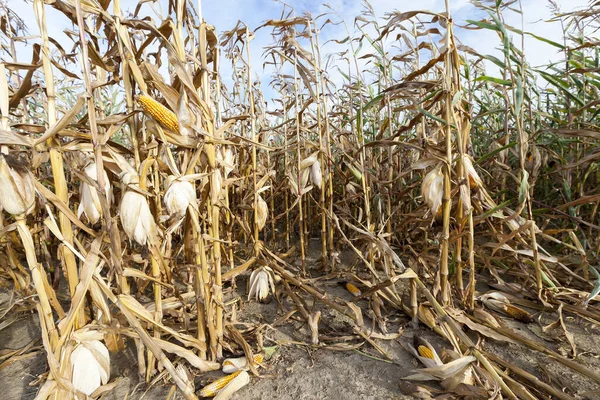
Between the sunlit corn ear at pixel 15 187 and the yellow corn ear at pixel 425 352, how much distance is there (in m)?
1.32

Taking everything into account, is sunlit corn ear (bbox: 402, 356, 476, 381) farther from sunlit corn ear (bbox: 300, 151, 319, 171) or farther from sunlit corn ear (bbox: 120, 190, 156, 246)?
sunlit corn ear (bbox: 300, 151, 319, 171)

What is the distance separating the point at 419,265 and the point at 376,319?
0.46m

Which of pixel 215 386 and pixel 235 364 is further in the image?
pixel 235 364

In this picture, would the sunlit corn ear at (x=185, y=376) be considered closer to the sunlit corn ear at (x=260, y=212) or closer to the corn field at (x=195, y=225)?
the corn field at (x=195, y=225)

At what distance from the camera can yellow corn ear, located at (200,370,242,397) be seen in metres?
1.11

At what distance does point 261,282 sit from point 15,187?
41.9 inches

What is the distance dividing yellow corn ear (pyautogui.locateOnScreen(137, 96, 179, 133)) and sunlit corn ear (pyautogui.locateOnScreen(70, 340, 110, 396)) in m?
0.68

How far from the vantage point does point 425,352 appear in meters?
1.23

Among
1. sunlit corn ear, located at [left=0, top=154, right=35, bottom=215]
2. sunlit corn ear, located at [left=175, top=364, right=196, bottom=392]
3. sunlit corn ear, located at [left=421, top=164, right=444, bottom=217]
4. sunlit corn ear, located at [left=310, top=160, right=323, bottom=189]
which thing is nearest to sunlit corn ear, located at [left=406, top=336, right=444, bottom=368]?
sunlit corn ear, located at [left=421, top=164, right=444, bottom=217]

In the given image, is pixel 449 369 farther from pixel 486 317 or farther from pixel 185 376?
pixel 185 376

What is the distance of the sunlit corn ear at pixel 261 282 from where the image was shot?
164cm

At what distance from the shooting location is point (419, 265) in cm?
182

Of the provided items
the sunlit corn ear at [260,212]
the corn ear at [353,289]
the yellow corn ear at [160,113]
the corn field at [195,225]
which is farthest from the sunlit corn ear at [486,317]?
the yellow corn ear at [160,113]

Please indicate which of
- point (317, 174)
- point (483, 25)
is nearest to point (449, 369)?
point (317, 174)
